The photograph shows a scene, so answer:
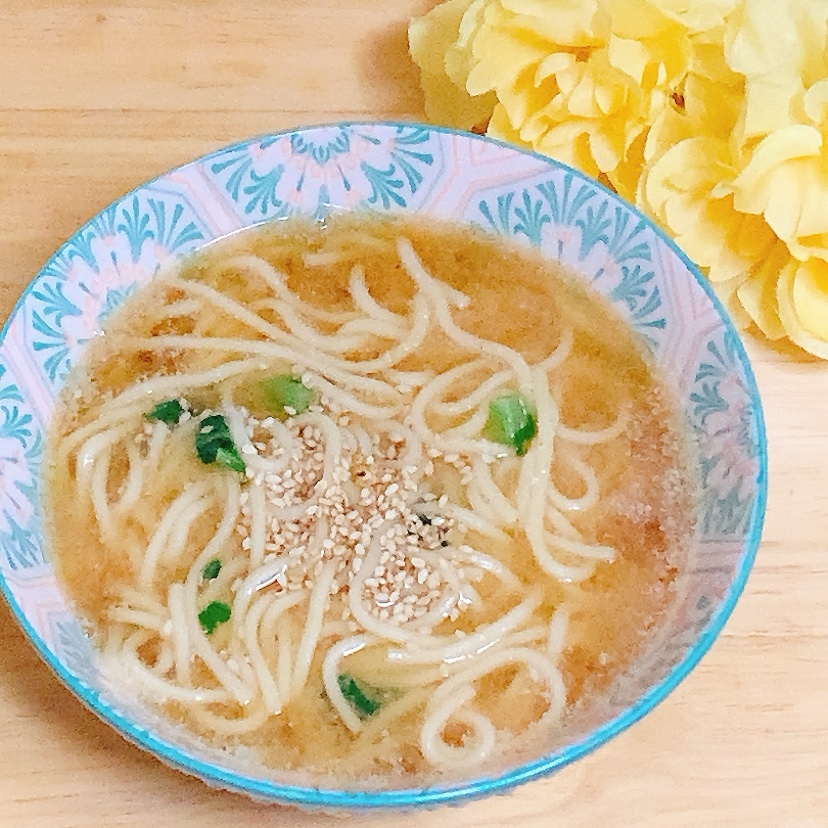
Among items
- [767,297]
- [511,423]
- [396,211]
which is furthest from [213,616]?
[767,297]

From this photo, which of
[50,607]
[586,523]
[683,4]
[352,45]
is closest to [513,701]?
[586,523]

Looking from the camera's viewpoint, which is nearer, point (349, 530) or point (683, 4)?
point (349, 530)

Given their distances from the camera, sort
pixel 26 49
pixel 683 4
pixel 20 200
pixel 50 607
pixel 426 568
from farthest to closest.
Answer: pixel 26 49
pixel 20 200
pixel 683 4
pixel 426 568
pixel 50 607

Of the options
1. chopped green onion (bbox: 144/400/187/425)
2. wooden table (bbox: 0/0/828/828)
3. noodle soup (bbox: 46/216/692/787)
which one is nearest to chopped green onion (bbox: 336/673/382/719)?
noodle soup (bbox: 46/216/692/787)

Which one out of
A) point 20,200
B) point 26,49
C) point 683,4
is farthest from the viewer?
point 26,49

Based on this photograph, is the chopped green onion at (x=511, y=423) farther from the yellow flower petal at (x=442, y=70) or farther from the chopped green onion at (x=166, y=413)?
the yellow flower petal at (x=442, y=70)

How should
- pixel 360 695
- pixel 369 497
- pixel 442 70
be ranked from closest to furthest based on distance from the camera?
pixel 360 695 < pixel 369 497 < pixel 442 70

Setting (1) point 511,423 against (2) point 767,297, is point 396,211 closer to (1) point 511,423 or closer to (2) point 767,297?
(1) point 511,423

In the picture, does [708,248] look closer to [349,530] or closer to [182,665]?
[349,530]
